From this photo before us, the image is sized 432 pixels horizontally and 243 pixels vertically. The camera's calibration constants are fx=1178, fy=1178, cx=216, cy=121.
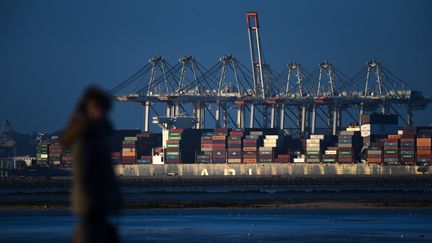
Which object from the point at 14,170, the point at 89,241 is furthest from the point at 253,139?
the point at 89,241

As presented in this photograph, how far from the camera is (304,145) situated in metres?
168

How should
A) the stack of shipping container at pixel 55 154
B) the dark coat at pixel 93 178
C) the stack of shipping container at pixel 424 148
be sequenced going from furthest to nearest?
the stack of shipping container at pixel 55 154, the stack of shipping container at pixel 424 148, the dark coat at pixel 93 178

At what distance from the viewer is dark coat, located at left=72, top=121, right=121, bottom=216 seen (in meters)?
5.89

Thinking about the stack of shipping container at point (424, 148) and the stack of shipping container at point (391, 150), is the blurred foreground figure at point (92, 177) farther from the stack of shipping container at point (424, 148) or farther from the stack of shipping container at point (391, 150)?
the stack of shipping container at point (424, 148)

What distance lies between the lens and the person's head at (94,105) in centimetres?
611

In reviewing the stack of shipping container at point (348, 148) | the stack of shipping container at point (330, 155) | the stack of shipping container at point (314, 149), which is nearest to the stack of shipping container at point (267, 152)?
the stack of shipping container at point (314, 149)

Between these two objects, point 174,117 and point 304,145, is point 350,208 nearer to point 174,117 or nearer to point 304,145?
point 304,145

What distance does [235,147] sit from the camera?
164500mm

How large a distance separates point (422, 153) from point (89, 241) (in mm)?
150158

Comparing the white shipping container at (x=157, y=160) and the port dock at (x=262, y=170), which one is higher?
the white shipping container at (x=157, y=160)

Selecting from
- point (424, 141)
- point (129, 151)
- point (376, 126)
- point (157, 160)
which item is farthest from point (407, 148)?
point (129, 151)

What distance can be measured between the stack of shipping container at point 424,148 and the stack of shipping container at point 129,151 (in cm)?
4264

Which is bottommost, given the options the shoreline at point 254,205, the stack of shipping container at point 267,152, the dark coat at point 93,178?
the shoreline at point 254,205

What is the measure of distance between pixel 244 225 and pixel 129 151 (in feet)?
438
